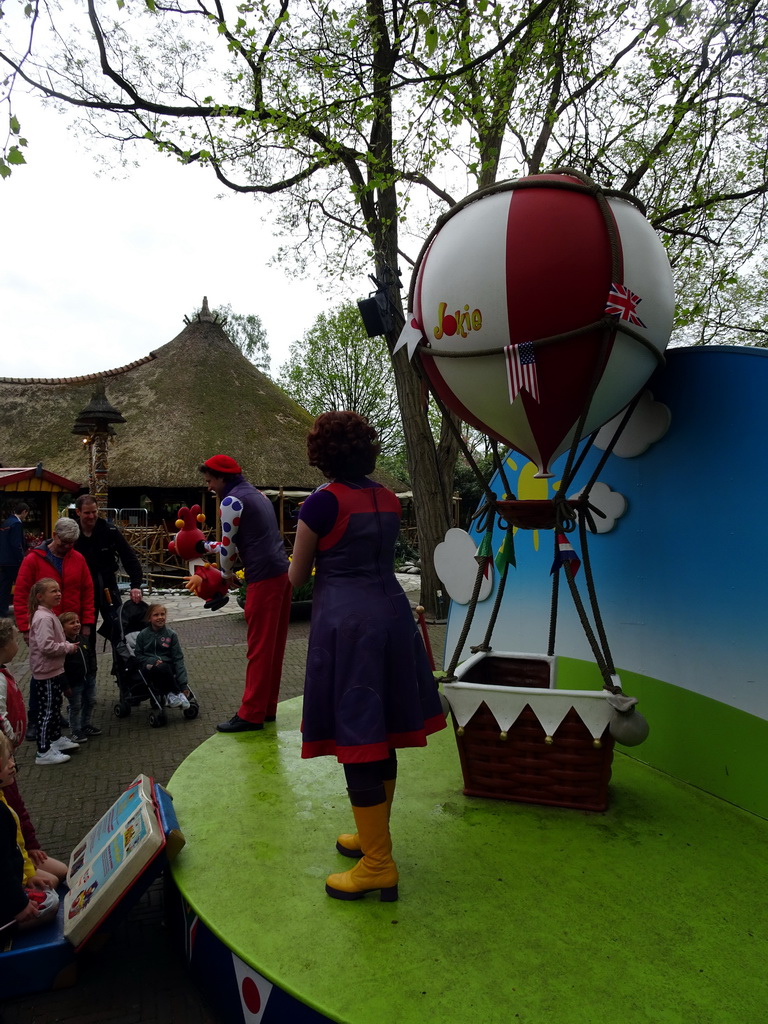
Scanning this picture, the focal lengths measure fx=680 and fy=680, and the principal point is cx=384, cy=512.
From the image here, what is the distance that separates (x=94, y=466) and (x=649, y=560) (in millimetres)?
13127

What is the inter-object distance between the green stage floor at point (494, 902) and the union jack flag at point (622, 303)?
6.93 feet

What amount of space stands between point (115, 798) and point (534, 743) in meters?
2.57

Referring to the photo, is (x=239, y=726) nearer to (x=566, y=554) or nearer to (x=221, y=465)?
(x=221, y=465)

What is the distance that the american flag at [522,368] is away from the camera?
266 centimetres

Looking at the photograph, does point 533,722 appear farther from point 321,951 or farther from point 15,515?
point 15,515

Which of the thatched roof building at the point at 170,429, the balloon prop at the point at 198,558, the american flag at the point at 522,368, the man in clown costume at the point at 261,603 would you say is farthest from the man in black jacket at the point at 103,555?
the thatched roof building at the point at 170,429

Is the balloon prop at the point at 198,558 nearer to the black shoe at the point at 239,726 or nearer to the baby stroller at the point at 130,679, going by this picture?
the black shoe at the point at 239,726

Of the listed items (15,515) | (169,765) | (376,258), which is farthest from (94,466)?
(169,765)

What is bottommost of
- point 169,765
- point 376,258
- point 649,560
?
point 169,765

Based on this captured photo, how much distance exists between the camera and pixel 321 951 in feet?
6.89

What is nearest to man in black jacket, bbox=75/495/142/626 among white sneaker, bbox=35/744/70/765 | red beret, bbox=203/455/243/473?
white sneaker, bbox=35/744/70/765

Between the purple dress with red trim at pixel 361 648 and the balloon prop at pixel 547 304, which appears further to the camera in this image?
the balloon prop at pixel 547 304

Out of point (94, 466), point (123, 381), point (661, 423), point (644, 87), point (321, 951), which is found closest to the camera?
point (321, 951)

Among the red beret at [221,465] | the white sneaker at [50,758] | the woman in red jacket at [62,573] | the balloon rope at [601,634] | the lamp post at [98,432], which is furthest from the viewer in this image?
the lamp post at [98,432]
